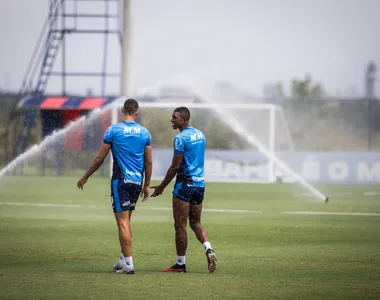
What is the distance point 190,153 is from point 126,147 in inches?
31.5

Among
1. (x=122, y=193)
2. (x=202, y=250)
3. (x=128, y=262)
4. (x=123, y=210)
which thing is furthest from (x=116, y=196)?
(x=202, y=250)

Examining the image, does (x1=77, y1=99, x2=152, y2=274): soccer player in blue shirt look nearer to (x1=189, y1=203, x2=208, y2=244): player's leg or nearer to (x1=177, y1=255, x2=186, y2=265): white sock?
(x1=177, y1=255, x2=186, y2=265): white sock

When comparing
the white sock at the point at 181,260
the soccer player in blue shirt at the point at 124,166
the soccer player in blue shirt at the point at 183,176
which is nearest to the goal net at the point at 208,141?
the soccer player in blue shirt at the point at 183,176

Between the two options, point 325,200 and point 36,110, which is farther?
point 36,110

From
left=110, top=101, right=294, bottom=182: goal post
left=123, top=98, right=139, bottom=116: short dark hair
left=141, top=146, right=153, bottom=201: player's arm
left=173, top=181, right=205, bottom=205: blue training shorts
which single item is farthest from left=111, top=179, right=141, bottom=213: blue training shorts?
left=110, top=101, right=294, bottom=182: goal post

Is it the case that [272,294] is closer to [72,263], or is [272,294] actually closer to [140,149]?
[140,149]

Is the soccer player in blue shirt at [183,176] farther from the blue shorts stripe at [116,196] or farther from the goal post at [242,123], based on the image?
the goal post at [242,123]

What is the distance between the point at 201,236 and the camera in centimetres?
1199

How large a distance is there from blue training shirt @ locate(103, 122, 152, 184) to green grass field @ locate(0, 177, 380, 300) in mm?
1221

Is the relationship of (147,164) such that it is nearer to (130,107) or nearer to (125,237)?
(130,107)

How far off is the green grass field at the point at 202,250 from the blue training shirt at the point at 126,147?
1.22m

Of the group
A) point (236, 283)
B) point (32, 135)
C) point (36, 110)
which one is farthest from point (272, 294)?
point (32, 135)

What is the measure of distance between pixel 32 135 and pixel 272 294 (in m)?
38.5

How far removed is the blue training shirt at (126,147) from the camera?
1161cm
